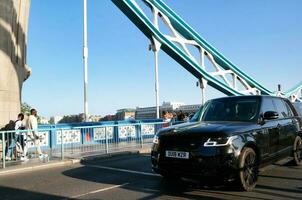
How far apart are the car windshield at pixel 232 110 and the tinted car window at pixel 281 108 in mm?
1085

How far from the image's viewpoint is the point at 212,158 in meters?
7.51

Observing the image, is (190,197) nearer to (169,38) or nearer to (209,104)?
(209,104)

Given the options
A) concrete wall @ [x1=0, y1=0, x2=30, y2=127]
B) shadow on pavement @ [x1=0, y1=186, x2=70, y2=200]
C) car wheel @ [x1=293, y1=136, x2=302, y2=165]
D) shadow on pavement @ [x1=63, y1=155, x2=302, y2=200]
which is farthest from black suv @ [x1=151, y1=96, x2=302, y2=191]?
concrete wall @ [x1=0, y1=0, x2=30, y2=127]

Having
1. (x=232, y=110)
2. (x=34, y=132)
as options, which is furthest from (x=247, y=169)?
(x=34, y=132)

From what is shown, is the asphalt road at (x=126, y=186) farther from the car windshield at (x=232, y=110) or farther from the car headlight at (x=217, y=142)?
the car windshield at (x=232, y=110)

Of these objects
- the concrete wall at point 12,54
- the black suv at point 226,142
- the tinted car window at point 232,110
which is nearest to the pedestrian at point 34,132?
the concrete wall at point 12,54

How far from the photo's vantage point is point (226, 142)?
7598 mm

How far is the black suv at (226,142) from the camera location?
24.8ft

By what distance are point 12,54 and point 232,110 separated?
13.1 m

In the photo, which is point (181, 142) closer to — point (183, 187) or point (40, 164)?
point (183, 187)

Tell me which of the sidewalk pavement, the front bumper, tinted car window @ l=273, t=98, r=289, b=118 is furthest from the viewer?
the sidewalk pavement

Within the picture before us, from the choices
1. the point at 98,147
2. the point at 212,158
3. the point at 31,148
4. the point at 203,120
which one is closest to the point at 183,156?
the point at 212,158

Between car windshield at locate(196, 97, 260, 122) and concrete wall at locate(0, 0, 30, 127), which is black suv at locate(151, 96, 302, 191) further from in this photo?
concrete wall at locate(0, 0, 30, 127)

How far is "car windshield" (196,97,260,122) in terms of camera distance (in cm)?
900
